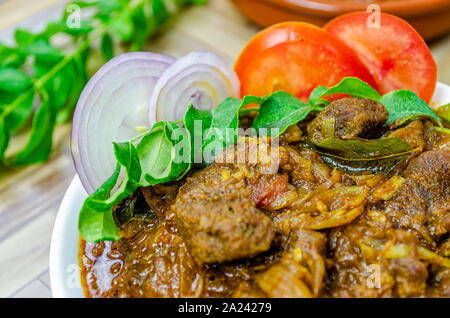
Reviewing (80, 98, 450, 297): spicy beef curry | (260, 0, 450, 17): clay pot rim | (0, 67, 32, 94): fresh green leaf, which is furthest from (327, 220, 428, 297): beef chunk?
(0, 67, 32, 94): fresh green leaf

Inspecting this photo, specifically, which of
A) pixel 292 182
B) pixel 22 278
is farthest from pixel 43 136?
pixel 292 182

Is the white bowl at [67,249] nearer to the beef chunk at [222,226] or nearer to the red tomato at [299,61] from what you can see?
the beef chunk at [222,226]

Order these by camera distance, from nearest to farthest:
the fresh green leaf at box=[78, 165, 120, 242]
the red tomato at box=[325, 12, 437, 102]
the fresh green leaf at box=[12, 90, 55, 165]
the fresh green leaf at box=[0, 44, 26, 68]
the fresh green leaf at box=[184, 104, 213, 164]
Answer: the fresh green leaf at box=[78, 165, 120, 242]
the fresh green leaf at box=[184, 104, 213, 164]
the red tomato at box=[325, 12, 437, 102]
the fresh green leaf at box=[12, 90, 55, 165]
the fresh green leaf at box=[0, 44, 26, 68]

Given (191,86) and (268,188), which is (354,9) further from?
(268,188)

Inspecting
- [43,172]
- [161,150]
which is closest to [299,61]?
[161,150]

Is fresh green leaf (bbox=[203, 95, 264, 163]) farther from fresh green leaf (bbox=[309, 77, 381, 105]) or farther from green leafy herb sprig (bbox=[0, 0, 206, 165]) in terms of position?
green leafy herb sprig (bbox=[0, 0, 206, 165])

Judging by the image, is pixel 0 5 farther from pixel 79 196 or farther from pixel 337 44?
pixel 337 44
